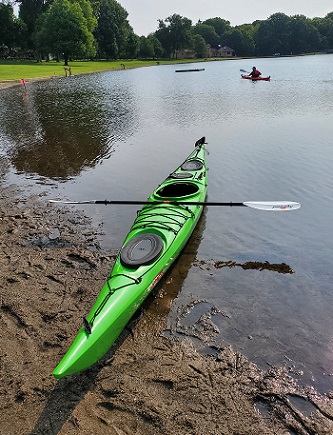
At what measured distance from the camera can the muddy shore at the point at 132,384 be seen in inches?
165

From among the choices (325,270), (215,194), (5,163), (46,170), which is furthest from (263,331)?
(5,163)

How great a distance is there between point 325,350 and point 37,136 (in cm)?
1705

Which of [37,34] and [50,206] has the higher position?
[37,34]

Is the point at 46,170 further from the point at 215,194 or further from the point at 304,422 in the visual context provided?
the point at 304,422

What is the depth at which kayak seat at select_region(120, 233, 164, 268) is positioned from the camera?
617 cm

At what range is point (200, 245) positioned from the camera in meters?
8.40

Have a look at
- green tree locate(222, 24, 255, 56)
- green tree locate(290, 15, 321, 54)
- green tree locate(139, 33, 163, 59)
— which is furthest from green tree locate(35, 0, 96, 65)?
green tree locate(290, 15, 321, 54)

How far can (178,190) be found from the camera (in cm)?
942

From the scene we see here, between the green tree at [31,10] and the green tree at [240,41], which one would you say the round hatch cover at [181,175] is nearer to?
the green tree at [31,10]

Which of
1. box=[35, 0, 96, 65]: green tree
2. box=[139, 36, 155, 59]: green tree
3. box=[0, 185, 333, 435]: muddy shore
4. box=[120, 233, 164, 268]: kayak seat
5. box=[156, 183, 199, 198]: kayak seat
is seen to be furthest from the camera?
box=[139, 36, 155, 59]: green tree

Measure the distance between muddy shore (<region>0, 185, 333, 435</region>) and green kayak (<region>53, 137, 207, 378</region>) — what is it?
423mm

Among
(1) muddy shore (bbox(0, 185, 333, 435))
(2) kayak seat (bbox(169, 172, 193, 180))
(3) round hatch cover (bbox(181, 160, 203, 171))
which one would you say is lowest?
(1) muddy shore (bbox(0, 185, 333, 435))

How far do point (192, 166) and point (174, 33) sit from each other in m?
112

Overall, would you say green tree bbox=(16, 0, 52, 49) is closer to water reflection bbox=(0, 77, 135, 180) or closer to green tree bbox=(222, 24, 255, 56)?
water reflection bbox=(0, 77, 135, 180)
